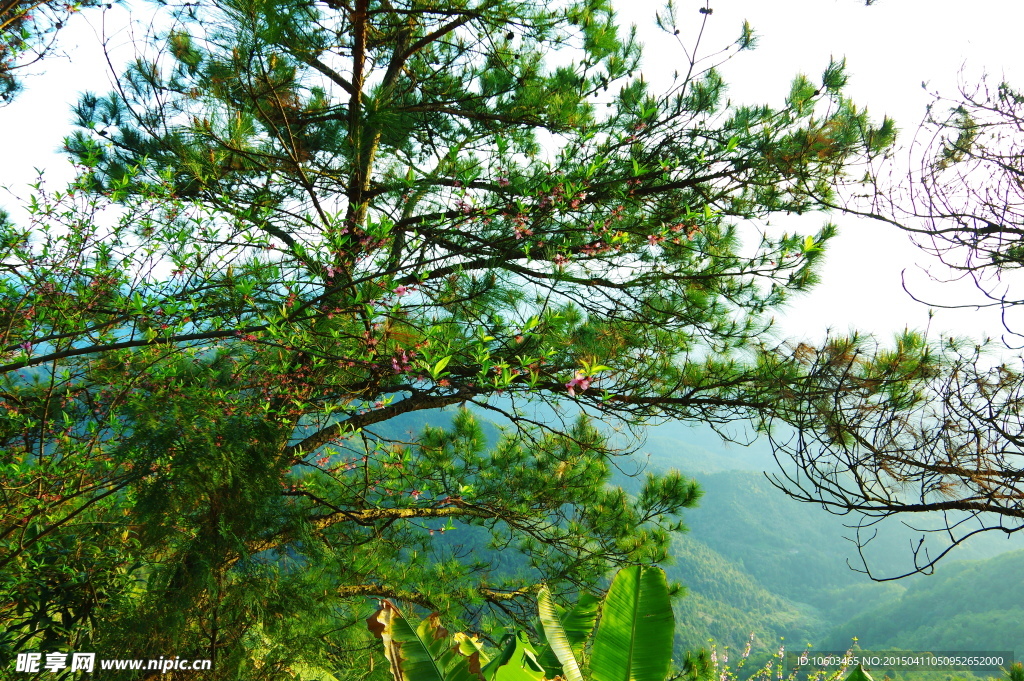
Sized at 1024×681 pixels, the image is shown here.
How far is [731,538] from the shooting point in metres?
56.2

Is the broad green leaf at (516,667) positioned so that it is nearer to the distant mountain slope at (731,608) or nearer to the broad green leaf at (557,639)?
the broad green leaf at (557,639)

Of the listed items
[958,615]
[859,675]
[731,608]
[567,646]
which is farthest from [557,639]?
[731,608]

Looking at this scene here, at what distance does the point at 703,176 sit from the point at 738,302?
808 mm

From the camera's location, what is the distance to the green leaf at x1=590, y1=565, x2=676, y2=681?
136 cm

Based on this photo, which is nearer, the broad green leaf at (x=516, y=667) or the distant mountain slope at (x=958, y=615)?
the broad green leaf at (x=516, y=667)

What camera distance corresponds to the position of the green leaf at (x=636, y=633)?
136 centimetres

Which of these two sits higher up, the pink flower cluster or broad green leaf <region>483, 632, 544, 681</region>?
the pink flower cluster

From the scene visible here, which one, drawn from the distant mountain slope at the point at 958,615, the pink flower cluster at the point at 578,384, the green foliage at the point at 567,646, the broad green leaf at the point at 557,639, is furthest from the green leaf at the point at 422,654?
the distant mountain slope at the point at 958,615

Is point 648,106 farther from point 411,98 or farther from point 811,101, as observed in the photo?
point 411,98

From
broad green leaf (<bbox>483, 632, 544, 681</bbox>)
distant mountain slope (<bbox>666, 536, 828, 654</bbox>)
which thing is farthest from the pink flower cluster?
Answer: distant mountain slope (<bbox>666, 536, 828, 654</bbox>)

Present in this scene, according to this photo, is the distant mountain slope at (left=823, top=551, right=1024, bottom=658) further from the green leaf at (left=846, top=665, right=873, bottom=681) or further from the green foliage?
the green foliage

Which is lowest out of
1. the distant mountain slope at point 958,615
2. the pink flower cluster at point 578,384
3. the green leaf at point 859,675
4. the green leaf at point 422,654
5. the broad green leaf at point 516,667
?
the distant mountain slope at point 958,615

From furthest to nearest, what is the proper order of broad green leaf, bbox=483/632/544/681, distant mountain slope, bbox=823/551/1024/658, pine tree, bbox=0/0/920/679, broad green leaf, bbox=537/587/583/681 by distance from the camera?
distant mountain slope, bbox=823/551/1024/658
pine tree, bbox=0/0/920/679
broad green leaf, bbox=537/587/583/681
broad green leaf, bbox=483/632/544/681

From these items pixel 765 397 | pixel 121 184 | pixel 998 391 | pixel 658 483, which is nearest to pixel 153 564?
pixel 121 184
